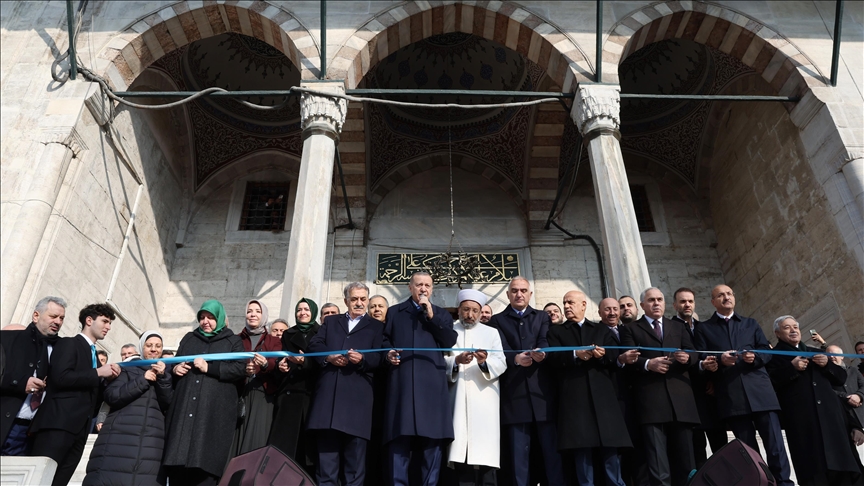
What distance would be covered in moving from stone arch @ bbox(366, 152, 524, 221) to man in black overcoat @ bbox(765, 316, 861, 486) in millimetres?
6113

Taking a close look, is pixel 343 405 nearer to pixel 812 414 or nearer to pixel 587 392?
pixel 587 392

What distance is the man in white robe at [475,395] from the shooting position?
12.5 feet

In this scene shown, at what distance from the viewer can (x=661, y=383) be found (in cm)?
396

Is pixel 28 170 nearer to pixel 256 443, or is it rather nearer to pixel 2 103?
pixel 2 103

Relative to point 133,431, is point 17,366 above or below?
above

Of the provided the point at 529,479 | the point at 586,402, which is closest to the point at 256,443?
the point at 529,479

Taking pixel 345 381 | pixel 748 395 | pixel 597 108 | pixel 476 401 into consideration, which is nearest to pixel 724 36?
pixel 597 108

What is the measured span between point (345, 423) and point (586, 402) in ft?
4.28

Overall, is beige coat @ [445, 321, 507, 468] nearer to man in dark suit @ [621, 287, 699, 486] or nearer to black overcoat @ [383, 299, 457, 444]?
black overcoat @ [383, 299, 457, 444]

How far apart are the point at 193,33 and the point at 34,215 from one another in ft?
9.17

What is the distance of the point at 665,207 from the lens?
10.3 m

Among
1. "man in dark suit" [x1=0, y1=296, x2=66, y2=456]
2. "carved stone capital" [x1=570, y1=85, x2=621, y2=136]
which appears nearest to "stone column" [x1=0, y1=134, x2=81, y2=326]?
"man in dark suit" [x1=0, y1=296, x2=66, y2=456]

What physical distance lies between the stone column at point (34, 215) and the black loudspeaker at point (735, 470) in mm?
5641

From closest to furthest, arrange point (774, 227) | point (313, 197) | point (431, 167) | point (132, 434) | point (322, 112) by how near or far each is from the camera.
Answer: point (132, 434) < point (313, 197) < point (322, 112) < point (774, 227) < point (431, 167)
